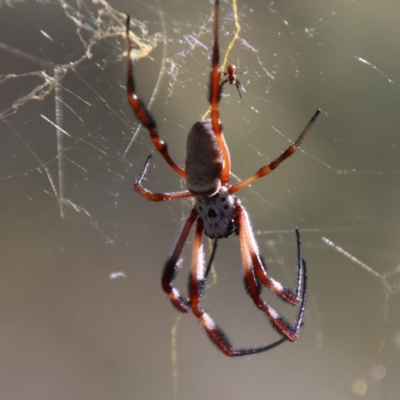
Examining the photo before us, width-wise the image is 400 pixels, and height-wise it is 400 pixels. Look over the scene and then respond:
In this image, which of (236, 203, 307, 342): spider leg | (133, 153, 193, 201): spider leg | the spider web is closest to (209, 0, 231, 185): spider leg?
(133, 153, 193, 201): spider leg

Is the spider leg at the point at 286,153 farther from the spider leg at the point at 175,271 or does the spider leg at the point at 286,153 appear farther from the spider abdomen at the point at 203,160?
the spider leg at the point at 175,271

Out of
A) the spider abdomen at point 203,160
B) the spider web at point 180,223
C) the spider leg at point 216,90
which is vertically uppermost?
the spider leg at point 216,90

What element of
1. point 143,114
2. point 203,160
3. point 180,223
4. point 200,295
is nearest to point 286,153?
point 203,160

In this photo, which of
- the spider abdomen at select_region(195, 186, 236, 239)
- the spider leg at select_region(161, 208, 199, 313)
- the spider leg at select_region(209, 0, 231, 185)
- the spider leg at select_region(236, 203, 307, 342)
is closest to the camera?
the spider leg at select_region(209, 0, 231, 185)

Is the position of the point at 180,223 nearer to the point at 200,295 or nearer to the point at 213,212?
the point at 200,295

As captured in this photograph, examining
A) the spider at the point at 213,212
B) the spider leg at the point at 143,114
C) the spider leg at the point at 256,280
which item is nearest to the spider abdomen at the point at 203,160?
the spider at the point at 213,212

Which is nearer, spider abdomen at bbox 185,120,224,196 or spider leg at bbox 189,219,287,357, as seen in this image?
spider abdomen at bbox 185,120,224,196

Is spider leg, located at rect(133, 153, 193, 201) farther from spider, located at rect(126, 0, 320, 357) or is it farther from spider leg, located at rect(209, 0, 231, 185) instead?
spider leg, located at rect(209, 0, 231, 185)

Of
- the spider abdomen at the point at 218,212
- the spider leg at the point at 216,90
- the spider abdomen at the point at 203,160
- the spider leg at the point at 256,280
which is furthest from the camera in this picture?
the spider leg at the point at 256,280

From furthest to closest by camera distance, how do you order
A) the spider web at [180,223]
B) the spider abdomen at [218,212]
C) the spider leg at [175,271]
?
1. the spider web at [180,223]
2. the spider leg at [175,271]
3. the spider abdomen at [218,212]
